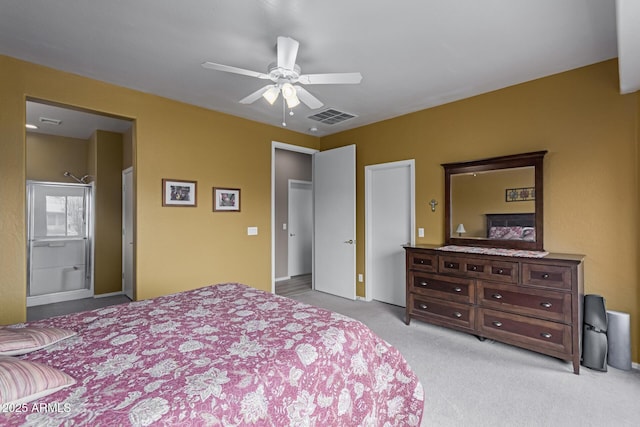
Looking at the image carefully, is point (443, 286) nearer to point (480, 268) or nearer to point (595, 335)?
point (480, 268)

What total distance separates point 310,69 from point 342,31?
619 mm

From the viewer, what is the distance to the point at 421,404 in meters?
1.71

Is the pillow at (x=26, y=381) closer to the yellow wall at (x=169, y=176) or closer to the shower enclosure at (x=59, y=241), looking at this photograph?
the yellow wall at (x=169, y=176)

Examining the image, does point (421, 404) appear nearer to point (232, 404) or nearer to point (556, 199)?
point (232, 404)

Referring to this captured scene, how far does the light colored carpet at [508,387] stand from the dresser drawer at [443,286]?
0.44 metres

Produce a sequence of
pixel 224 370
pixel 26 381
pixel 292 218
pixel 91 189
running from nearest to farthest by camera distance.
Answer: pixel 26 381
pixel 224 370
pixel 91 189
pixel 292 218

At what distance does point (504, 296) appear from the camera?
2.77 meters

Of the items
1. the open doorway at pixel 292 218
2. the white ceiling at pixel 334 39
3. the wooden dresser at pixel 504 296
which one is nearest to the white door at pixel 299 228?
the open doorway at pixel 292 218

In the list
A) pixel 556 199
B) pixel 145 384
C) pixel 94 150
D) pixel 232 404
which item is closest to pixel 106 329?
pixel 145 384

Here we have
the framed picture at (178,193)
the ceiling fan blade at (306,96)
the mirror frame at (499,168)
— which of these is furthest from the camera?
the framed picture at (178,193)

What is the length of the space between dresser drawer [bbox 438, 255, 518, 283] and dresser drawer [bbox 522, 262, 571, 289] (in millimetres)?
83

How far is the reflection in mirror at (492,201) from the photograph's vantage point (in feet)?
9.92

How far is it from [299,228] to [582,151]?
4800 mm

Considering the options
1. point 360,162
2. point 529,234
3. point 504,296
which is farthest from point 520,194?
point 360,162
